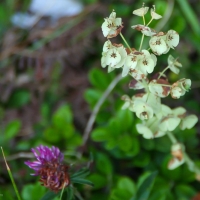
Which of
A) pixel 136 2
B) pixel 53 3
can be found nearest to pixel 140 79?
pixel 136 2

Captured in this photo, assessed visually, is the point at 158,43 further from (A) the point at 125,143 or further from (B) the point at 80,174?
(A) the point at 125,143

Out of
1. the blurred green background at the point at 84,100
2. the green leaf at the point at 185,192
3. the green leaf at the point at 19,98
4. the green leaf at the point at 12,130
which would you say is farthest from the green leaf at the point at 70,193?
the green leaf at the point at 19,98

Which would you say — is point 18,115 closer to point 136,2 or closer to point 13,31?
point 13,31

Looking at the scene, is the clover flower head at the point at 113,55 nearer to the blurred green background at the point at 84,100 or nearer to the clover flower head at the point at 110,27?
the clover flower head at the point at 110,27

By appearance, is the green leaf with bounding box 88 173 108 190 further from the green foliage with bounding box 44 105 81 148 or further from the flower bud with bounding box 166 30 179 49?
the flower bud with bounding box 166 30 179 49

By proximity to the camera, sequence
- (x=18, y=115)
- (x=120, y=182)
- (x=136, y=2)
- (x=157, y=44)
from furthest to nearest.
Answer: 1. (x=136, y=2)
2. (x=18, y=115)
3. (x=120, y=182)
4. (x=157, y=44)
